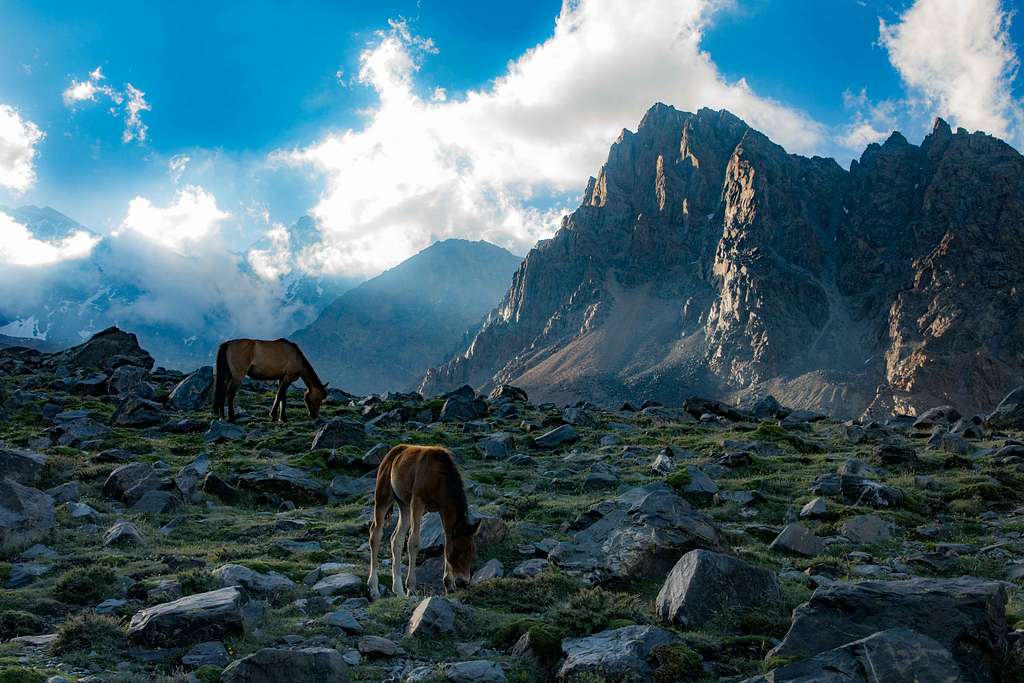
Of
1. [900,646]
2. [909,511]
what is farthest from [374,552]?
[909,511]

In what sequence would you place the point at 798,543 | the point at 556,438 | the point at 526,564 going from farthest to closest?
the point at 556,438, the point at 798,543, the point at 526,564

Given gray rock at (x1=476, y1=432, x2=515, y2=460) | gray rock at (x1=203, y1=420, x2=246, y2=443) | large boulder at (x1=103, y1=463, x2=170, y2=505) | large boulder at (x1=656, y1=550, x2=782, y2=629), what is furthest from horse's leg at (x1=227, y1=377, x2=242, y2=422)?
large boulder at (x1=656, y1=550, x2=782, y2=629)

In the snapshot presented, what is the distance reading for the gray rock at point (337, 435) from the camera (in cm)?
2870

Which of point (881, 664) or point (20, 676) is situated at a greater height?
point (881, 664)

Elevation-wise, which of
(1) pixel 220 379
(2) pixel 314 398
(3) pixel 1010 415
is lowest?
(3) pixel 1010 415

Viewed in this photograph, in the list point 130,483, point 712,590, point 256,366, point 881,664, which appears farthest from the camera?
point 256,366

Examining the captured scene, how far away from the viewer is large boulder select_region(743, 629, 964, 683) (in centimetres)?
751

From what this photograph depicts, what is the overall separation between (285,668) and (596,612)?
4.82 meters

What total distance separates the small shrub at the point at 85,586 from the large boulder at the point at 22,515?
10.6 feet

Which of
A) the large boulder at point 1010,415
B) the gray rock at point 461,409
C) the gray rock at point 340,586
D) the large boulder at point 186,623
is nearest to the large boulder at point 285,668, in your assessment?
the large boulder at point 186,623

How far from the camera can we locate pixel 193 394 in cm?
4038

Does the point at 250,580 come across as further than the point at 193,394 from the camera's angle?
No

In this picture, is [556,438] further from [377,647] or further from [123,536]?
[377,647]

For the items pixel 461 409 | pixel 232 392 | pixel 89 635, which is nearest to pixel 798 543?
pixel 89 635
